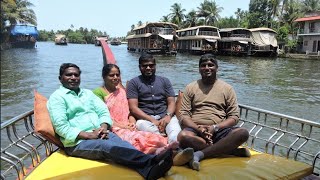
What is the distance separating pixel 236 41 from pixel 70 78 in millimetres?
39557

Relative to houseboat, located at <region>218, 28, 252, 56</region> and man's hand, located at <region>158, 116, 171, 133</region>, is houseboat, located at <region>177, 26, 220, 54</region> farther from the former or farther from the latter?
man's hand, located at <region>158, 116, 171, 133</region>

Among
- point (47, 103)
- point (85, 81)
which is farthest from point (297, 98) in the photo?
point (47, 103)

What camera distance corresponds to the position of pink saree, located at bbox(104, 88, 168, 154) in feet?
13.1

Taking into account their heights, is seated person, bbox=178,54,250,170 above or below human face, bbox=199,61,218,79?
below

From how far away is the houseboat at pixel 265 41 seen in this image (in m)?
40.5

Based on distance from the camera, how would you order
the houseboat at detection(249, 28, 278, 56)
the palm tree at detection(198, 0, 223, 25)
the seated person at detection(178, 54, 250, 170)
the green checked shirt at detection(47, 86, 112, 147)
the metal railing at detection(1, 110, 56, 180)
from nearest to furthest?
the metal railing at detection(1, 110, 56, 180) < the green checked shirt at detection(47, 86, 112, 147) < the seated person at detection(178, 54, 250, 170) < the houseboat at detection(249, 28, 278, 56) < the palm tree at detection(198, 0, 223, 25)

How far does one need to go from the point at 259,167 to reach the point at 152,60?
208 cm

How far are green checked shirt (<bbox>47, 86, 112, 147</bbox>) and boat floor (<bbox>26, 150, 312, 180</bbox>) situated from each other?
285 millimetres

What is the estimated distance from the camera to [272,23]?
1962 inches

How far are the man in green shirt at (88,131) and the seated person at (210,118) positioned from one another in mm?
664

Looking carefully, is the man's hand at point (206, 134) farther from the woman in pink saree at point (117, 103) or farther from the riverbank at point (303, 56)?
the riverbank at point (303, 56)

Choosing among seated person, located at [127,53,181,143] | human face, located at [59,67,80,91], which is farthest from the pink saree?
human face, located at [59,67,80,91]

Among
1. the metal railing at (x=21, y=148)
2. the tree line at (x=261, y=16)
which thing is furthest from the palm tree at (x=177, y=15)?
the metal railing at (x=21, y=148)

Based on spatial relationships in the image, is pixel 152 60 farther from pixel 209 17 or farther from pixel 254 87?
pixel 209 17
